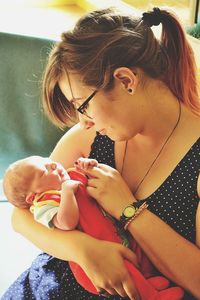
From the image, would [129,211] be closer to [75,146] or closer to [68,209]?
[68,209]

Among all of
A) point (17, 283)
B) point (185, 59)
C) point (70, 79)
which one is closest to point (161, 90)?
point (185, 59)

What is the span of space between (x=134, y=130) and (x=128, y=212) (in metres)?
0.22

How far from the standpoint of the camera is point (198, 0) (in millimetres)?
2139

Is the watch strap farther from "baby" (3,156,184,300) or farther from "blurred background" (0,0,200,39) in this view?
"blurred background" (0,0,200,39)

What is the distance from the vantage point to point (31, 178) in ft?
3.92

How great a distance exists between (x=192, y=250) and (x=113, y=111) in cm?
39

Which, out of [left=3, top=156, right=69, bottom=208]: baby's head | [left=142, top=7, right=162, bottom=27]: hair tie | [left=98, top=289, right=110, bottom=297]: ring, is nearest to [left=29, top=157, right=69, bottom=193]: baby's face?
[left=3, top=156, right=69, bottom=208]: baby's head

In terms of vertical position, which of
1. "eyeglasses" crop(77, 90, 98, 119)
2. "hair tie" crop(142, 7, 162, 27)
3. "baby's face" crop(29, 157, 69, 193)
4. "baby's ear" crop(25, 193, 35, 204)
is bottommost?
"baby's ear" crop(25, 193, 35, 204)

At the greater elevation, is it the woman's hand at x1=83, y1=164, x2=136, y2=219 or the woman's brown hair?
the woman's brown hair

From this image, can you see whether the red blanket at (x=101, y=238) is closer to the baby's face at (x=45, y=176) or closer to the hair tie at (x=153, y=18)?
the baby's face at (x=45, y=176)

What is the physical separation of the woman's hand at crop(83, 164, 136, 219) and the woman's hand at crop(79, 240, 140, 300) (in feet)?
0.28

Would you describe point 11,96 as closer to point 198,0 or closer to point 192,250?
point 198,0

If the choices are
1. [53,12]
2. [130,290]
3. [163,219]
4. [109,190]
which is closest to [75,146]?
[109,190]

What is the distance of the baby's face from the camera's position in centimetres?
120
